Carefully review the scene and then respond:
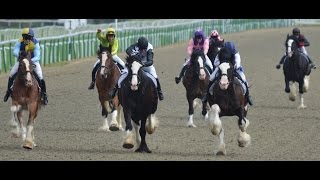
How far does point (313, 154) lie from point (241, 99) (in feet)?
4.66

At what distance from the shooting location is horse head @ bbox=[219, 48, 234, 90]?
15.8 m

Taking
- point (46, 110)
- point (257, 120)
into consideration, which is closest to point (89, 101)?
point (46, 110)

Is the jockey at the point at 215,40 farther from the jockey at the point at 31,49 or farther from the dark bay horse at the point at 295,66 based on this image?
the jockey at the point at 31,49

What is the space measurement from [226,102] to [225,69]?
59 cm

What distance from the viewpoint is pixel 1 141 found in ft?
58.0

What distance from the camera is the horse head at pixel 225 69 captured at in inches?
621

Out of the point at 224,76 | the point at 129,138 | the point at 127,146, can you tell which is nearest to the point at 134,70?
the point at 129,138

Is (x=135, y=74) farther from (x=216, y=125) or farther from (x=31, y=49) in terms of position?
(x=31, y=49)

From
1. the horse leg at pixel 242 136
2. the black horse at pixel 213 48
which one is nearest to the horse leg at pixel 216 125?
the horse leg at pixel 242 136

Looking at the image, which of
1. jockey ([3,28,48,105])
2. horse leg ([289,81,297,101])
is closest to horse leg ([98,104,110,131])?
jockey ([3,28,48,105])

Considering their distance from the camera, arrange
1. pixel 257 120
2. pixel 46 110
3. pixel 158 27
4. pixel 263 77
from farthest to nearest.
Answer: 1. pixel 158 27
2. pixel 263 77
3. pixel 46 110
4. pixel 257 120
